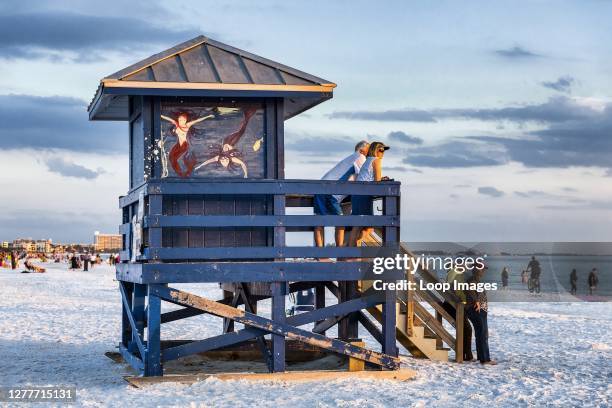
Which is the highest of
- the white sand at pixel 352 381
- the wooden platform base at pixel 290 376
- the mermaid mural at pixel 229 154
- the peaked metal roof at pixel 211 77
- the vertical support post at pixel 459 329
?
the peaked metal roof at pixel 211 77

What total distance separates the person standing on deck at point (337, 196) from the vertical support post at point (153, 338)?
2.50m

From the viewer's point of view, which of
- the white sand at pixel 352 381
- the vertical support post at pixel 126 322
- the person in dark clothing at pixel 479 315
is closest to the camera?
the white sand at pixel 352 381

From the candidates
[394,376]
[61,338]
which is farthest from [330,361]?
[61,338]

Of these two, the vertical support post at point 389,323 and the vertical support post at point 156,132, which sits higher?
the vertical support post at point 156,132

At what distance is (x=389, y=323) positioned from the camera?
13.3m

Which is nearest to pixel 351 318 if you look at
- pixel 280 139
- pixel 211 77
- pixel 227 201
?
pixel 227 201

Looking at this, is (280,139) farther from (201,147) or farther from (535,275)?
(535,275)

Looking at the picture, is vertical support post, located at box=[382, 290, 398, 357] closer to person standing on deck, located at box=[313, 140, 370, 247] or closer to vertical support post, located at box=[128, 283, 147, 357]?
person standing on deck, located at box=[313, 140, 370, 247]

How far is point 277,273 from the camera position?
506 inches

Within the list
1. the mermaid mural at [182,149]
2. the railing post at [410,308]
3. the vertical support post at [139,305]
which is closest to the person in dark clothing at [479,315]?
the railing post at [410,308]

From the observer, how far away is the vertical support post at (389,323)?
13.3m

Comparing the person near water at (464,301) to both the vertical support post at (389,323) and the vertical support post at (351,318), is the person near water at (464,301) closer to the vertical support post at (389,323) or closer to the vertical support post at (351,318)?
the vertical support post at (351,318)

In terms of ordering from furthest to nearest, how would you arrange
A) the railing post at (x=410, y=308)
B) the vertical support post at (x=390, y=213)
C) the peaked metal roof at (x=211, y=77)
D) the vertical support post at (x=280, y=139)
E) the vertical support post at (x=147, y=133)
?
the railing post at (x=410, y=308) → the vertical support post at (x=280, y=139) → the vertical support post at (x=390, y=213) → the vertical support post at (x=147, y=133) → the peaked metal roof at (x=211, y=77)

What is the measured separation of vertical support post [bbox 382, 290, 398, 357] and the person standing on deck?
101cm
